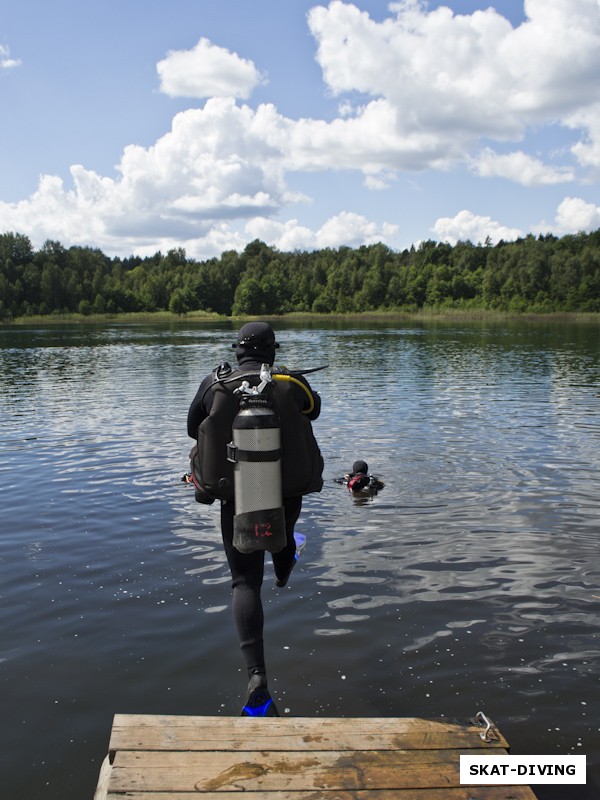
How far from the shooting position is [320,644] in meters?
6.26

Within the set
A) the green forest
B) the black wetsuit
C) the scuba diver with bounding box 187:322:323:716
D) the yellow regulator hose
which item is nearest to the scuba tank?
the scuba diver with bounding box 187:322:323:716

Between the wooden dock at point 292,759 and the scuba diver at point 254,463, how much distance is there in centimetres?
65

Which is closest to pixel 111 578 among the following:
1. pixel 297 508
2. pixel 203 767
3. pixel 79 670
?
pixel 79 670

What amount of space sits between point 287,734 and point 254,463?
1715mm

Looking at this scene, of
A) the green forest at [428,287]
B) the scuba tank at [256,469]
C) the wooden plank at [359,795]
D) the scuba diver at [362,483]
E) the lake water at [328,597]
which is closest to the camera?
the wooden plank at [359,795]

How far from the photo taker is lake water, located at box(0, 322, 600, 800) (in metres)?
5.23

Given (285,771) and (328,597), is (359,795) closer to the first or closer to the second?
(285,771)

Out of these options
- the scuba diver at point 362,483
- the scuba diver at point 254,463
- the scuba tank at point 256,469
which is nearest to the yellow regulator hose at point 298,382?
the scuba diver at point 254,463

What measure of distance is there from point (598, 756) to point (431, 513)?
600cm

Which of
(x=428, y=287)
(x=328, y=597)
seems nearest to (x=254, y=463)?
(x=328, y=597)

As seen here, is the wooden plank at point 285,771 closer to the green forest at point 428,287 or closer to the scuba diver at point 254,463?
the scuba diver at point 254,463

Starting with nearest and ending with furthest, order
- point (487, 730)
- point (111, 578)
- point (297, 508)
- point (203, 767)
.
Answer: point (203, 767), point (487, 730), point (297, 508), point (111, 578)

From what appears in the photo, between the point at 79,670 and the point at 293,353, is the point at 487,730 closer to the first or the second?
the point at 79,670

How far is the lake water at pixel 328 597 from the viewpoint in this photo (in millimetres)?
5227
